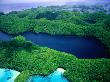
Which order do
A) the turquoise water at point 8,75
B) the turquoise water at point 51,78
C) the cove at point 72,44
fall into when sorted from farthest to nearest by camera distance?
A: 1. the cove at point 72,44
2. the turquoise water at point 8,75
3. the turquoise water at point 51,78

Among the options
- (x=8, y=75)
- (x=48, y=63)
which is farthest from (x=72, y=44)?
(x=8, y=75)

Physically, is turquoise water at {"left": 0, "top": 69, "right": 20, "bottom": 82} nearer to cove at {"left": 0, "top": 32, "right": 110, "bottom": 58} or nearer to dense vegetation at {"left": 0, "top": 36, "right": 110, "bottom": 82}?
dense vegetation at {"left": 0, "top": 36, "right": 110, "bottom": 82}

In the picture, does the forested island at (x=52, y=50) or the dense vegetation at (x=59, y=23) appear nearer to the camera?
the forested island at (x=52, y=50)

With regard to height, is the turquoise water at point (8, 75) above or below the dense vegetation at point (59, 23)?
below

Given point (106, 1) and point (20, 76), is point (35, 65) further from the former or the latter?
point (106, 1)

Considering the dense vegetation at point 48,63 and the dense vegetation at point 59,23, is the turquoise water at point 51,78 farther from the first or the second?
the dense vegetation at point 59,23

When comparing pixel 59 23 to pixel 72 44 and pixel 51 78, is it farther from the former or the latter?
pixel 51 78

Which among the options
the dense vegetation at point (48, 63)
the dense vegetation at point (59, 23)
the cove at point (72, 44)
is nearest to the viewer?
the dense vegetation at point (48, 63)

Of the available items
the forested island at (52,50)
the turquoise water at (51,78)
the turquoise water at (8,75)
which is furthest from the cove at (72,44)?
the turquoise water at (8,75)

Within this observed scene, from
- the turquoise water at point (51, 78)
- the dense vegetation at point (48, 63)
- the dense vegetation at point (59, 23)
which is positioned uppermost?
the dense vegetation at point (59, 23)
